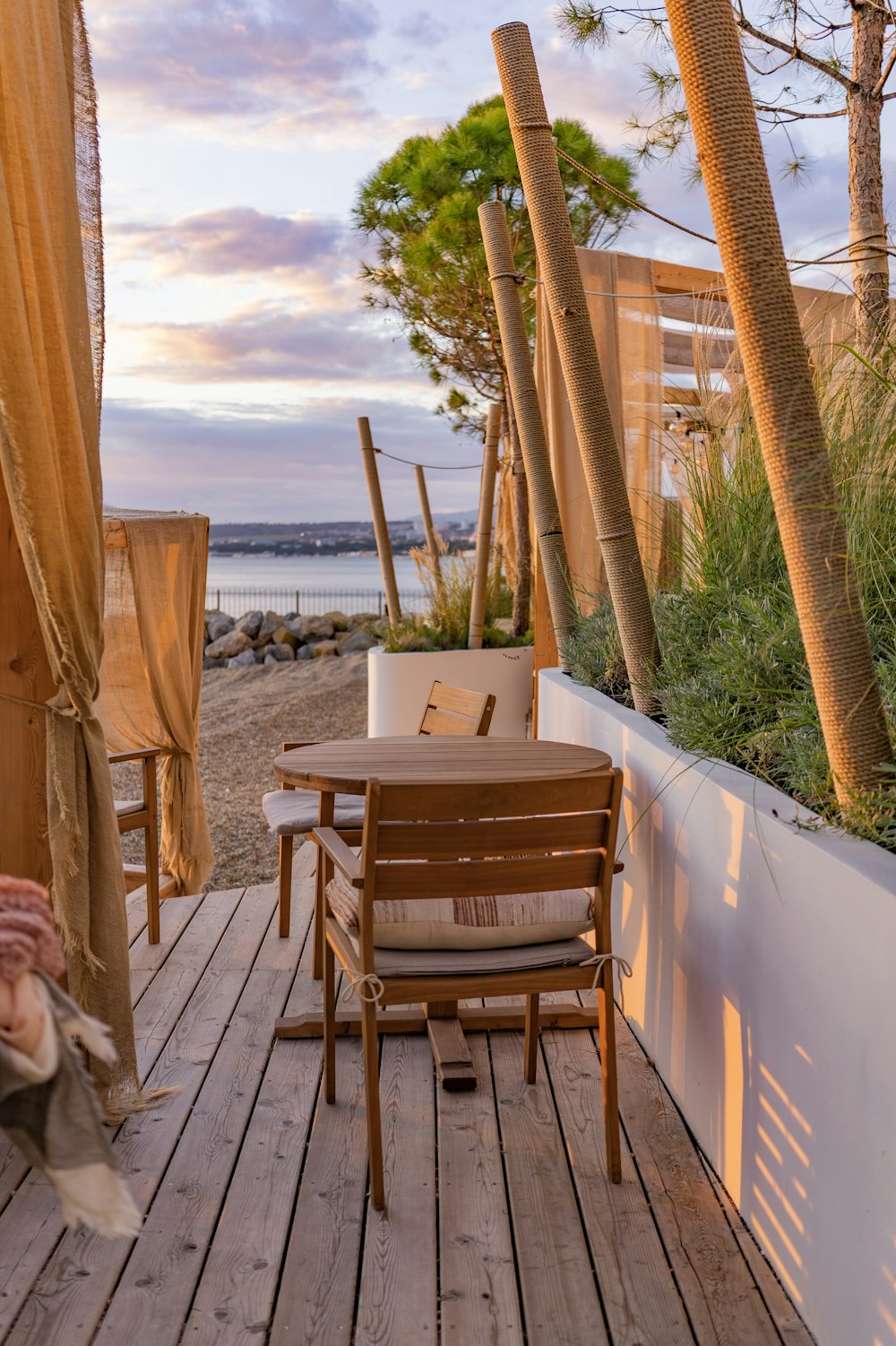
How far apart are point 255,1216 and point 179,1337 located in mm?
321

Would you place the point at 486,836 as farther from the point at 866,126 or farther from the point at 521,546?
the point at 521,546

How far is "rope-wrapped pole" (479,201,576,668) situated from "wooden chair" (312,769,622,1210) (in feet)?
6.94

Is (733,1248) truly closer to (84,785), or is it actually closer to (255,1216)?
(255,1216)

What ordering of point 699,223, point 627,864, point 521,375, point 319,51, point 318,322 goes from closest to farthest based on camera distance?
point 627,864 < point 521,375 < point 699,223 < point 319,51 < point 318,322

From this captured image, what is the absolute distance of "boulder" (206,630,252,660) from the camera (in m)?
14.8

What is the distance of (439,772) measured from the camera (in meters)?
2.44

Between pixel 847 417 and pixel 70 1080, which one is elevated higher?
pixel 847 417

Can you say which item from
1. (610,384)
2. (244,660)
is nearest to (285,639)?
(244,660)

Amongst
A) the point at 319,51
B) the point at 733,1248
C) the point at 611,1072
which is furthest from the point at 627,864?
the point at 319,51

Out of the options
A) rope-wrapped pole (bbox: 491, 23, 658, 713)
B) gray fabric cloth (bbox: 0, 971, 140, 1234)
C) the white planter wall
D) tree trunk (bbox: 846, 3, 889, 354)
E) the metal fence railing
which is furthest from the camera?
the metal fence railing

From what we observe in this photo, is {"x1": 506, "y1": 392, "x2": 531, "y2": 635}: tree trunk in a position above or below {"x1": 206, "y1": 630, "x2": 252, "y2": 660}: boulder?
above

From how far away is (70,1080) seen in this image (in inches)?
29.8

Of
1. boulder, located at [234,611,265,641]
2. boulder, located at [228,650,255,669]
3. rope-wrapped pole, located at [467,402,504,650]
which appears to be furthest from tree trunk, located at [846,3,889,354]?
boulder, located at [234,611,265,641]

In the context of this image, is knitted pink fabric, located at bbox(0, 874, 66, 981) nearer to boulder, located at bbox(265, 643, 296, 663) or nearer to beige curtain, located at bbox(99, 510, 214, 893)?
beige curtain, located at bbox(99, 510, 214, 893)
